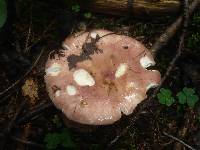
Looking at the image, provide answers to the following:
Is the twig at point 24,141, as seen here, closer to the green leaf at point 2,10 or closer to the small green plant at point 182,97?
the green leaf at point 2,10

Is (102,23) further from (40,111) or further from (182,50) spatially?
(40,111)

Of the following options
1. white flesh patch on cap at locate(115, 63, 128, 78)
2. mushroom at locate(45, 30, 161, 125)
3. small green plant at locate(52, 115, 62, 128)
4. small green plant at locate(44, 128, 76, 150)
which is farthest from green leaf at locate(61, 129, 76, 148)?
white flesh patch on cap at locate(115, 63, 128, 78)

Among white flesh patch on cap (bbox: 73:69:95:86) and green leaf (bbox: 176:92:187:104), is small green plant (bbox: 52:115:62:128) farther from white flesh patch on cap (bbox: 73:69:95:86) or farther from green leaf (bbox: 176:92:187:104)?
green leaf (bbox: 176:92:187:104)

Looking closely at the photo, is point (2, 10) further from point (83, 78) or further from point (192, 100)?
point (192, 100)

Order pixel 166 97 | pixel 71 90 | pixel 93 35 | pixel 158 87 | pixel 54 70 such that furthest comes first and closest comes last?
pixel 166 97
pixel 158 87
pixel 93 35
pixel 54 70
pixel 71 90

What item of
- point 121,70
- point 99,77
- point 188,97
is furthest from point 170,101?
point 99,77

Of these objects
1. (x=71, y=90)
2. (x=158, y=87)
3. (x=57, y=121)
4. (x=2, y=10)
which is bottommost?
(x=57, y=121)
